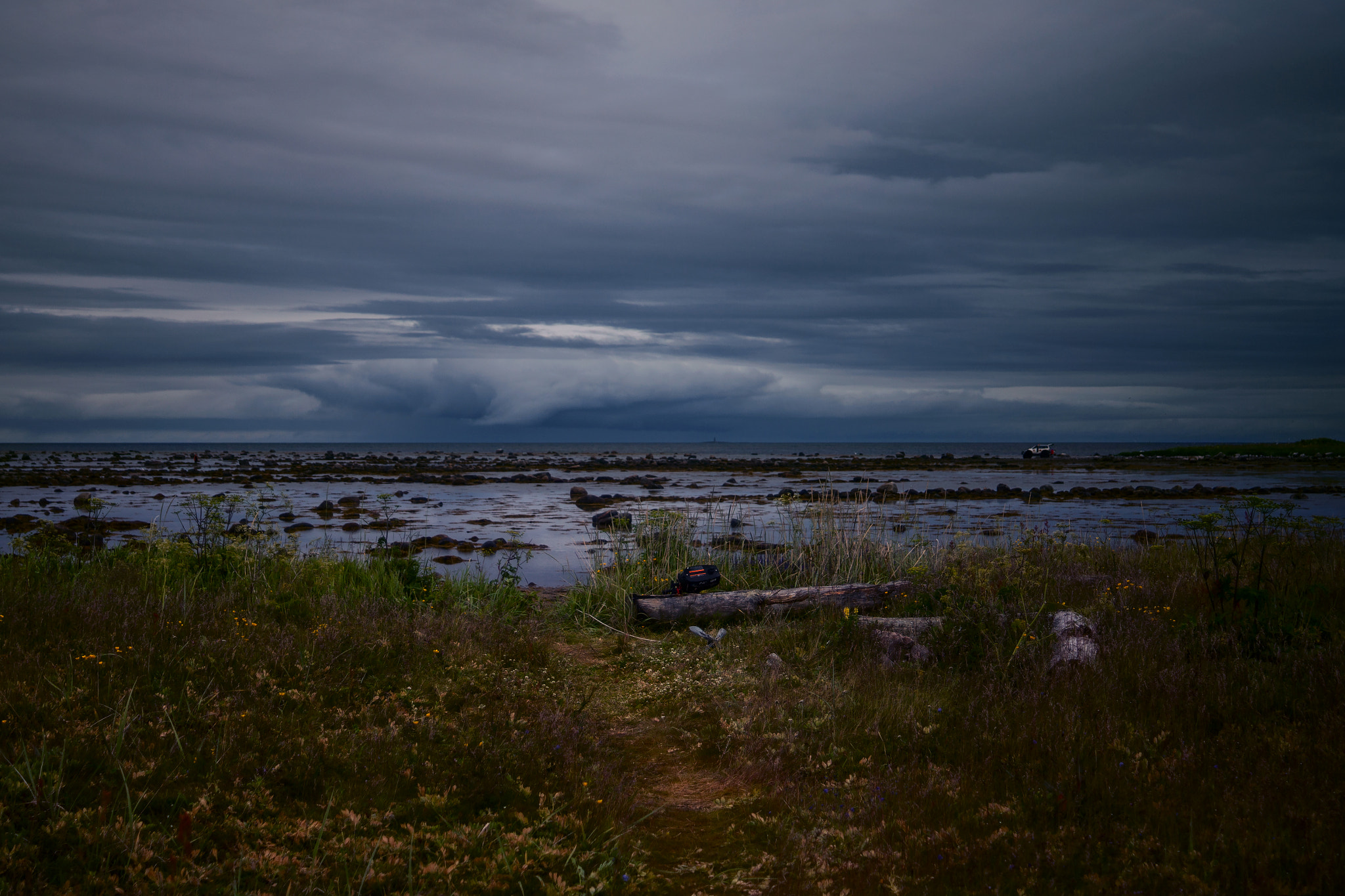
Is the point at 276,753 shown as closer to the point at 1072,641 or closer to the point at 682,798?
the point at 682,798

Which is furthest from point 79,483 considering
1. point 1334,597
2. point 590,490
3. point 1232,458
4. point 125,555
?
Answer: point 1232,458

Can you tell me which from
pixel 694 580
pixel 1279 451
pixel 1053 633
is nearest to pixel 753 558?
pixel 694 580

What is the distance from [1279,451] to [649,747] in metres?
99.2

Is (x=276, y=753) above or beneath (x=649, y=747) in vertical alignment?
above

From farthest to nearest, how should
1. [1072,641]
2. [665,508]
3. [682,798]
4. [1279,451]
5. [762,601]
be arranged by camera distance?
[1279,451] < [665,508] < [762,601] < [1072,641] < [682,798]

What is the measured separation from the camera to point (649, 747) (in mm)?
6203

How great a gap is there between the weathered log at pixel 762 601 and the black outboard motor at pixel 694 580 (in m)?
0.42

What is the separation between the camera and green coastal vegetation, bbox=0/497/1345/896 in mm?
3791

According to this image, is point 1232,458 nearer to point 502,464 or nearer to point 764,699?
point 502,464

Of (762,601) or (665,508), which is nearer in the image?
(762,601)

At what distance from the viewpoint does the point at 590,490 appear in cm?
4150

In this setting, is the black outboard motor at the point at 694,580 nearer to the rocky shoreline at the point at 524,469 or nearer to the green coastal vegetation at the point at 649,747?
the green coastal vegetation at the point at 649,747

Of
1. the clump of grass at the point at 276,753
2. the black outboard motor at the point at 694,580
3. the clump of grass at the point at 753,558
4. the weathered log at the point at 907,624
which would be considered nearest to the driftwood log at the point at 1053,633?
the weathered log at the point at 907,624

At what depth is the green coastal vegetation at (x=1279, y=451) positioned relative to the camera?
2985 inches
